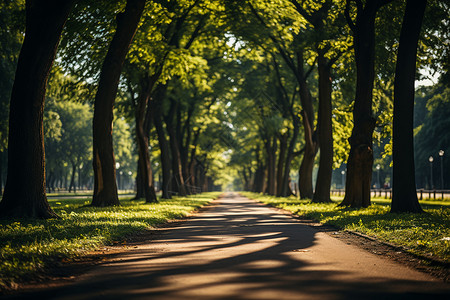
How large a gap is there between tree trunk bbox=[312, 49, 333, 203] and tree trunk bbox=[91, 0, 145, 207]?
1078 cm

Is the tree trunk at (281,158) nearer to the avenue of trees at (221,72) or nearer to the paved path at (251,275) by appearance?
the avenue of trees at (221,72)

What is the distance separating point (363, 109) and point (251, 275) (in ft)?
47.8

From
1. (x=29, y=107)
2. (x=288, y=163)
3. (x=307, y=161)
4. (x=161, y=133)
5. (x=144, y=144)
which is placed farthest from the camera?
(x=288, y=163)

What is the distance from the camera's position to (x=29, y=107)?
42.4 ft

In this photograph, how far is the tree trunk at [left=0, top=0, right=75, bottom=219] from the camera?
41.3ft

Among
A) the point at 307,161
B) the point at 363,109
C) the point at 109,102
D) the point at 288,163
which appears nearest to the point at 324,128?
the point at 363,109

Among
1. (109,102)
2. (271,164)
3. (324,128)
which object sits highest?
(109,102)

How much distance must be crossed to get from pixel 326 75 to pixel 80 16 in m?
12.1

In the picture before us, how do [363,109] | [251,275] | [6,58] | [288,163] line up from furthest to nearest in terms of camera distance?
[288,163] → [6,58] → [363,109] → [251,275]

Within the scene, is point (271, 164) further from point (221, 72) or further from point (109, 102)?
point (109, 102)

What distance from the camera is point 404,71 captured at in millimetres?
16703

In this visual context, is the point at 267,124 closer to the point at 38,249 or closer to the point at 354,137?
the point at 354,137

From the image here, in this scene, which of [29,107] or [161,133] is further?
[161,133]

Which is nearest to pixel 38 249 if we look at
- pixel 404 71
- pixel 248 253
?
pixel 248 253
